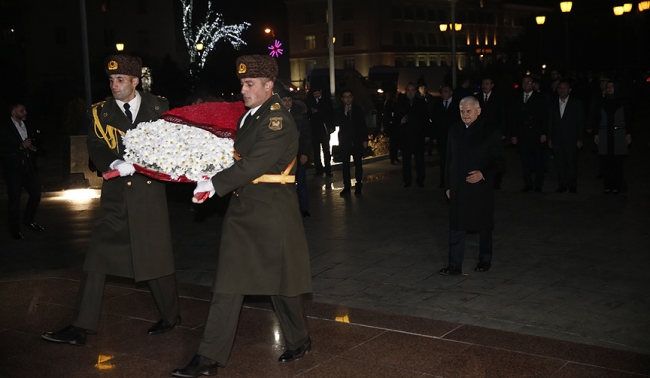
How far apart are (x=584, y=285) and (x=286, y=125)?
3.79m

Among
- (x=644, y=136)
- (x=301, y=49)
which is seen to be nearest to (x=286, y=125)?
(x=644, y=136)

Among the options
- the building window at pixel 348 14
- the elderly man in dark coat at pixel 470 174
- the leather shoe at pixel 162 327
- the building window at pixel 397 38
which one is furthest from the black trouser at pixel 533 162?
the building window at pixel 397 38

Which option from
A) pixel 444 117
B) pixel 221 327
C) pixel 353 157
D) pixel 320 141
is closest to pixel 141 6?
pixel 320 141

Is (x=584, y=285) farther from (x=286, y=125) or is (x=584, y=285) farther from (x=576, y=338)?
(x=286, y=125)

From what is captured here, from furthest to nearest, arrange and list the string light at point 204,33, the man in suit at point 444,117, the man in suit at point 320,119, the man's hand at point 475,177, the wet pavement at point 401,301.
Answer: the string light at point 204,33 → the man in suit at point 320,119 → the man in suit at point 444,117 → the man's hand at point 475,177 → the wet pavement at point 401,301

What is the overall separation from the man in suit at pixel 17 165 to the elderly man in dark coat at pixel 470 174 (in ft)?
20.7

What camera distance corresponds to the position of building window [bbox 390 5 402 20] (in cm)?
9512

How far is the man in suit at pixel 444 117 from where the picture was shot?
1497 centimetres

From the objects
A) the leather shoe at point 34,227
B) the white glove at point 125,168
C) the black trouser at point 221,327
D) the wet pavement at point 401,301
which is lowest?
the wet pavement at point 401,301

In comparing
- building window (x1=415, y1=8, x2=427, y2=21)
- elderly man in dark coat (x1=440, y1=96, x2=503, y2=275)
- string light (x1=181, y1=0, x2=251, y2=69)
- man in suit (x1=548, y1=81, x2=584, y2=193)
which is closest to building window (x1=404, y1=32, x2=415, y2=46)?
building window (x1=415, y1=8, x2=427, y2=21)

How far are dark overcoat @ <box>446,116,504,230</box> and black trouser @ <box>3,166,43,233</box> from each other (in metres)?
6.32

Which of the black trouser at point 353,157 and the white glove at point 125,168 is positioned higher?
the white glove at point 125,168

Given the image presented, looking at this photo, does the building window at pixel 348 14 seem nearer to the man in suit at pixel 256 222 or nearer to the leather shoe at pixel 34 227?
the leather shoe at pixel 34 227

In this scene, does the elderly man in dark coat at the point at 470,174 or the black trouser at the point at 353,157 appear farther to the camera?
the black trouser at the point at 353,157
